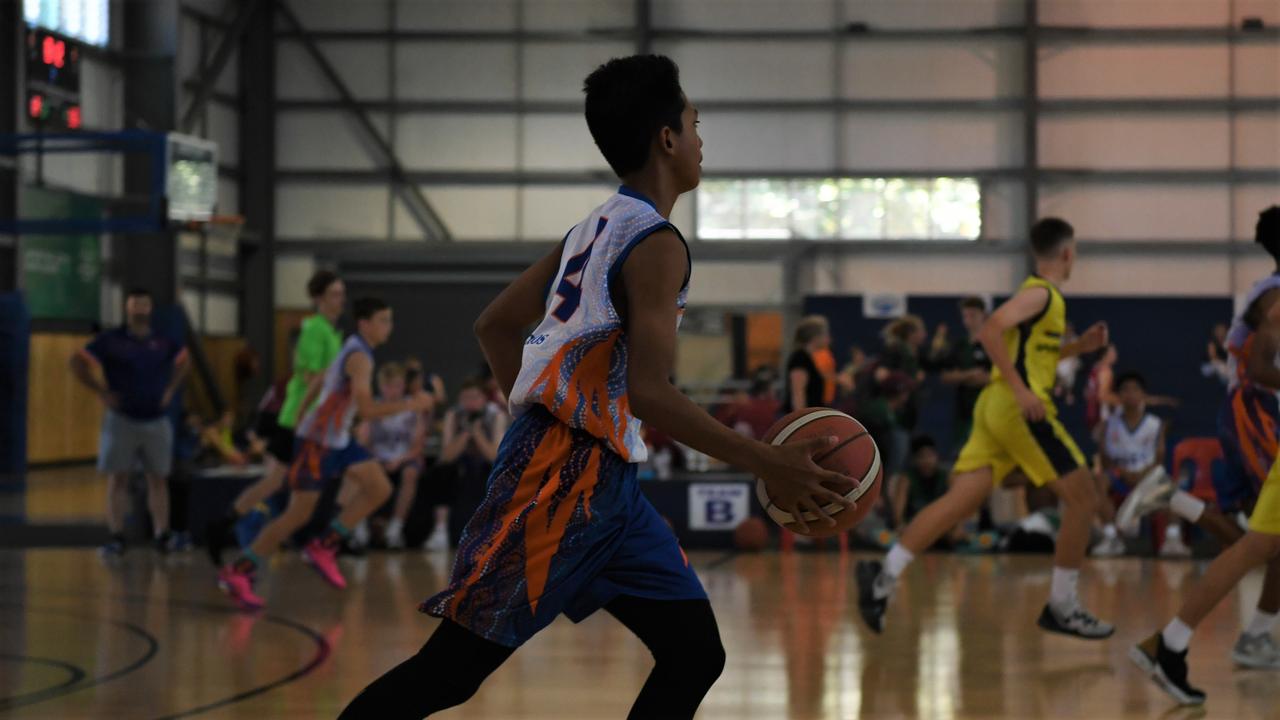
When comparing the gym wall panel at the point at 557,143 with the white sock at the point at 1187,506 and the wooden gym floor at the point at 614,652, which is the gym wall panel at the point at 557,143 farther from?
the white sock at the point at 1187,506

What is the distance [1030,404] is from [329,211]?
723 inches

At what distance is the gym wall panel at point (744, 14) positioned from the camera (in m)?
22.0

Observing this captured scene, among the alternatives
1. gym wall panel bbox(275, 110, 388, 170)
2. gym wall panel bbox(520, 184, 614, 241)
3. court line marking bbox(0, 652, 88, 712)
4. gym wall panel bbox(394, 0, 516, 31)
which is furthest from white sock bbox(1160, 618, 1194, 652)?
gym wall panel bbox(275, 110, 388, 170)

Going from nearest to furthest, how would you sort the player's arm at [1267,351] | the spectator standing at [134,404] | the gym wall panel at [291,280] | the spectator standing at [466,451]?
the player's arm at [1267,351]
the spectator standing at [134,404]
the spectator standing at [466,451]
the gym wall panel at [291,280]

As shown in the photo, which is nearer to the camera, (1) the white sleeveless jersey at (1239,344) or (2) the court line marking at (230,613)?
(2) the court line marking at (230,613)

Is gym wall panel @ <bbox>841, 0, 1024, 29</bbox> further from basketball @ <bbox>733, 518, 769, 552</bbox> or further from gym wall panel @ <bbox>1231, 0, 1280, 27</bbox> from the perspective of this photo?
basketball @ <bbox>733, 518, 769, 552</bbox>

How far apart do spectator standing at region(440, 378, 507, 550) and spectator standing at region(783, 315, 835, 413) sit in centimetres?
204

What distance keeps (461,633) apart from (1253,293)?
12.3ft

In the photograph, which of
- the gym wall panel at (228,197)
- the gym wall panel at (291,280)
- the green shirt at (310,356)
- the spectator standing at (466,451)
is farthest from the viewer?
the gym wall panel at (291,280)

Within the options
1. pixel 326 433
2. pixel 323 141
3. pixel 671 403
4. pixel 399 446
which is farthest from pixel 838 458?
pixel 323 141

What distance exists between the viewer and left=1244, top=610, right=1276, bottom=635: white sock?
545cm

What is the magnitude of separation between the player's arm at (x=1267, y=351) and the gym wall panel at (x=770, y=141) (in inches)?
669

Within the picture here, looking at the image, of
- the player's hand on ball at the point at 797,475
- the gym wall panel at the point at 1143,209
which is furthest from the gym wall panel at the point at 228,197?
the player's hand on ball at the point at 797,475

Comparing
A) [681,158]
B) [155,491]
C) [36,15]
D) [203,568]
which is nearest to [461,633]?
[681,158]
